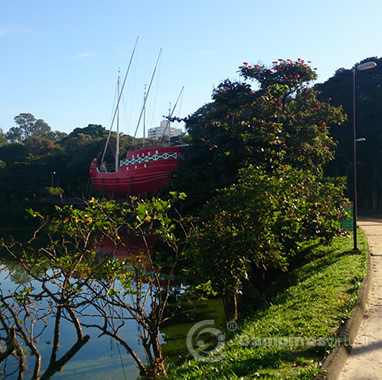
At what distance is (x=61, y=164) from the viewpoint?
55000 millimetres

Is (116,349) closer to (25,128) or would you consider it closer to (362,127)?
(362,127)

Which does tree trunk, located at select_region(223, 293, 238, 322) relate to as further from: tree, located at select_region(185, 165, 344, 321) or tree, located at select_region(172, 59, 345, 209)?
tree, located at select_region(172, 59, 345, 209)

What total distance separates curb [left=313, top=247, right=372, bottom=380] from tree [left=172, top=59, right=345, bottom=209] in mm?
8187

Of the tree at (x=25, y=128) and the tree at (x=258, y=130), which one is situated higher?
the tree at (x=25, y=128)

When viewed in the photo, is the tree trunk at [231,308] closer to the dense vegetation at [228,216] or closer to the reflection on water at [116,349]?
the dense vegetation at [228,216]

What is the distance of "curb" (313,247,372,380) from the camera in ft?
12.7

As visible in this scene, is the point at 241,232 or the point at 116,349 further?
the point at 116,349

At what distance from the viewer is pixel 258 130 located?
14.9 meters

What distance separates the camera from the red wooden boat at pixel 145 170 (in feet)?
98.0

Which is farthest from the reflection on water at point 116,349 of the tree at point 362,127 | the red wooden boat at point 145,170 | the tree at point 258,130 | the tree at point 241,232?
the tree at point 362,127

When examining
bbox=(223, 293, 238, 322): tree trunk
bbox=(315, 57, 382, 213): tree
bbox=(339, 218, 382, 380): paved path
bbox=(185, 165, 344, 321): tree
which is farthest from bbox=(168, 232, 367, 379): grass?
bbox=(315, 57, 382, 213): tree

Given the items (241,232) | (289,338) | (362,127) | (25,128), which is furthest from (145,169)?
(25,128)

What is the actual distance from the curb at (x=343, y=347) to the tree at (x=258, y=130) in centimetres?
819

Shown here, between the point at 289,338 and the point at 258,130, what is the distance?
10.8m
